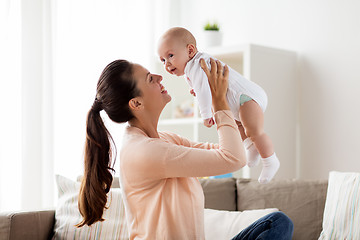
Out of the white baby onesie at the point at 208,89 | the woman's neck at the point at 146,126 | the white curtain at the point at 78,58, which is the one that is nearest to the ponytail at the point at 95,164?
the woman's neck at the point at 146,126

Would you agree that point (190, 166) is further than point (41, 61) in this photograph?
No

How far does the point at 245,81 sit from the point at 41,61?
1761 millimetres

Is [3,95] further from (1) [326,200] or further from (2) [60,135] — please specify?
(1) [326,200]

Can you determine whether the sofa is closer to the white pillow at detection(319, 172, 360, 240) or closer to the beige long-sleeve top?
the white pillow at detection(319, 172, 360, 240)

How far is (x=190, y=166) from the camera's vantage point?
60.7 inches

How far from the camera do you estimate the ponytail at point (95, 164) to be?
170 cm

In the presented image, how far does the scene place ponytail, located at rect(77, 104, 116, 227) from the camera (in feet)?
5.57

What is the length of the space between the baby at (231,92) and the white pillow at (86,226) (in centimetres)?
87

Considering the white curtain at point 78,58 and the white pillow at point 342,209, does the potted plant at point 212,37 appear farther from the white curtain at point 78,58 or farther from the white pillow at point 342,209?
the white pillow at point 342,209

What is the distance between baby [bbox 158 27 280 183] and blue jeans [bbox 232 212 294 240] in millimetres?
153

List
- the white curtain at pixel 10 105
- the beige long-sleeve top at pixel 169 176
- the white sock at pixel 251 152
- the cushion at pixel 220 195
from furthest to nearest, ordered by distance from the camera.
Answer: the white curtain at pixel 10 105
the cushion at pixel 220 195
the white sock at pixel 251 152
the beige long-sleeve top at pixel 169 176

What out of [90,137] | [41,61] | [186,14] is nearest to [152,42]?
[186,14]

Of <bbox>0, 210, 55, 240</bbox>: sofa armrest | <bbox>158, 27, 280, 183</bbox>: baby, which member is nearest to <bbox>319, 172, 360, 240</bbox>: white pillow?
<bbox>158, 27, 280, 183</bbox>: baby

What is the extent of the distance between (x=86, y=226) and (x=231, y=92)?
113 cm
